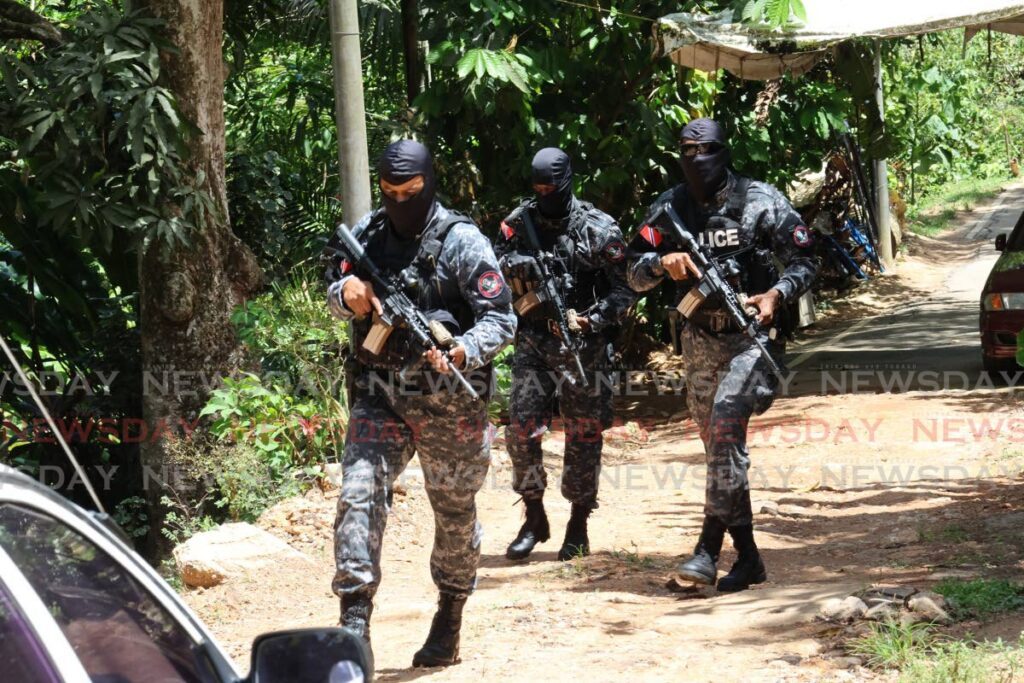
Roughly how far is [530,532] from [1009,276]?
566cm

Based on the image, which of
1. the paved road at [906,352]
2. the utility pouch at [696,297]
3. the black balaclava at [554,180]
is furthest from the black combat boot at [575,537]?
the paved road at [906,352]

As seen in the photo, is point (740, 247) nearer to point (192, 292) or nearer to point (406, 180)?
point (406, 180)

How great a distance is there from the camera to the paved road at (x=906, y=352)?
37.9 feet

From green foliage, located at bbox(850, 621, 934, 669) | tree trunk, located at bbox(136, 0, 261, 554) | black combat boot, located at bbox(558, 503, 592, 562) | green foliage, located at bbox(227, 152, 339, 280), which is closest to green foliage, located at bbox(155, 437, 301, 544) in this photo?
tree trunk, located at bbox(136, 0, 261, 554)

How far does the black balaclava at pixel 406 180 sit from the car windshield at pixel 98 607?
2.82m

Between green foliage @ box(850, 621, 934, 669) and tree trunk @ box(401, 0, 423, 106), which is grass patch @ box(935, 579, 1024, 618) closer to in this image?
green foliage @ box(850, 621, 934, 669)

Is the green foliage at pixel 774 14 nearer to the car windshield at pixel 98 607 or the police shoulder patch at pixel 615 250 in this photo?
the police shoulder patch at pixel 615 250

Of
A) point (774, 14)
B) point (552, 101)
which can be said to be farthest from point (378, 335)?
point (552, 101)

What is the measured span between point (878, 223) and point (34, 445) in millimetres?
14349

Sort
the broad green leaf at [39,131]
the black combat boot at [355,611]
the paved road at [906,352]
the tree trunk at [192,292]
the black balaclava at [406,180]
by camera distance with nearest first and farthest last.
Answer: the black combat boot at [355,611], the black balaclava at [406,180], the broad green leaf at [39,131], the tree trunk at [192,292], the paved road at [906,352]

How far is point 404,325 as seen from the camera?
458cm

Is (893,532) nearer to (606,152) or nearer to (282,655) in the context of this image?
(606,152)

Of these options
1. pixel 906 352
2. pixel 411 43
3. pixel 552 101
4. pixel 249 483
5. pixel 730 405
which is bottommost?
pixel 906 352

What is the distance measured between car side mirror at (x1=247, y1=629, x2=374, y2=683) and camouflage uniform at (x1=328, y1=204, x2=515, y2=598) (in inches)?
96.1
